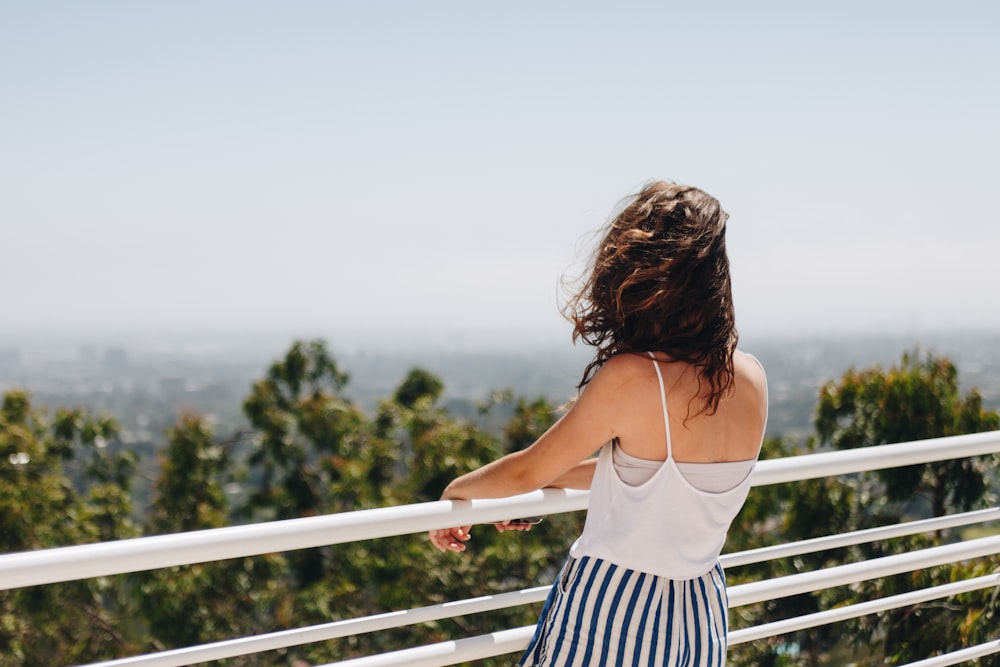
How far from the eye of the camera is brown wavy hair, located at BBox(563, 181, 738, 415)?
1210 millimetres

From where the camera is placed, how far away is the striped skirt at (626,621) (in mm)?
1270

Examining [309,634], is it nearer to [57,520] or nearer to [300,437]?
[57,520]

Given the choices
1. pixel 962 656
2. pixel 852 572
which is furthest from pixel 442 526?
pixel 962 656

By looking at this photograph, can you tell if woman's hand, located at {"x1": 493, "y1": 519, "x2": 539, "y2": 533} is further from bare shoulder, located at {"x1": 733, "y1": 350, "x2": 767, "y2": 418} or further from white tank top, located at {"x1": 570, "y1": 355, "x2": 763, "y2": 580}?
bare shoulder, located at {"x1": 733, "y1": 350, "x2": 767, "y2": 418}

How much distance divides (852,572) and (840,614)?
11cm

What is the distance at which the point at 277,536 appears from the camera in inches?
47.7

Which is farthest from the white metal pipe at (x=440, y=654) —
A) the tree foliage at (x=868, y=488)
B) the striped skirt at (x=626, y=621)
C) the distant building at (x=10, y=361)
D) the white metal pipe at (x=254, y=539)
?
the distant building at (x=10, y=361)

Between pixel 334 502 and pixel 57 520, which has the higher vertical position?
pixel 57 520

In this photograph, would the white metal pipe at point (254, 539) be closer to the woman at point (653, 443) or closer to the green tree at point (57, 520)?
the woman at point (653, 443)

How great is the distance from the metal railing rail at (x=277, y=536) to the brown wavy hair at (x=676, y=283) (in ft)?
1.06

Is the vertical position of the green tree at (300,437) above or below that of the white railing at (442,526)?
below

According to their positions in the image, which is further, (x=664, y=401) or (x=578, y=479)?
(x=578, y=479)

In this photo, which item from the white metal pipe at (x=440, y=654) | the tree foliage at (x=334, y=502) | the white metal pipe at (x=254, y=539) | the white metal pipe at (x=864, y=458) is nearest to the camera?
the white metal pipe at (x=254, y=539)

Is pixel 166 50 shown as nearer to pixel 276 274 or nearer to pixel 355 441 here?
pixel 355 441
